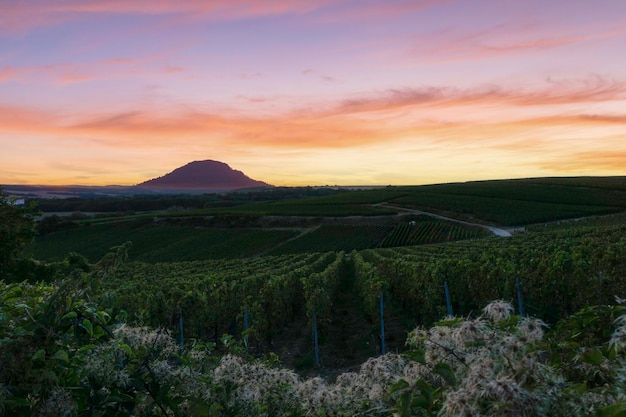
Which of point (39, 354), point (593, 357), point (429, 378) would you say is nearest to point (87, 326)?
point (39, 354)

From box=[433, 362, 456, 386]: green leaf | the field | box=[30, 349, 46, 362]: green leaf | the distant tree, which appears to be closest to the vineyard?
the field

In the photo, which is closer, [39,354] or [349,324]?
[39,354]

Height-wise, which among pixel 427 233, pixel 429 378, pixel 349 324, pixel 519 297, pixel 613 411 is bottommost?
pixel 427 233

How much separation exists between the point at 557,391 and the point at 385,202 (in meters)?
106

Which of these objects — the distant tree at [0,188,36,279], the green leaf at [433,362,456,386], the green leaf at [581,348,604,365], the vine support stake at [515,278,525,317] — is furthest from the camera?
the distant tree at [0,188,36,279]

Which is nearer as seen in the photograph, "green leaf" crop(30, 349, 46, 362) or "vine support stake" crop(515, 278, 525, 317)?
"green leaf" crop(30, 349, 46, 362)

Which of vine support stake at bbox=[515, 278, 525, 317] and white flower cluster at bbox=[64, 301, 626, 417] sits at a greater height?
white flower cluster at bbox=[64, 301, 626, 417]

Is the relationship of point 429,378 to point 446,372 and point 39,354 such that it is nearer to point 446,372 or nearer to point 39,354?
point 446,372

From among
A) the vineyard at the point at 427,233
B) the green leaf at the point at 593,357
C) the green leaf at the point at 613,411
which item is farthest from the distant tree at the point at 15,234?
the vineyard at the point at 427,233

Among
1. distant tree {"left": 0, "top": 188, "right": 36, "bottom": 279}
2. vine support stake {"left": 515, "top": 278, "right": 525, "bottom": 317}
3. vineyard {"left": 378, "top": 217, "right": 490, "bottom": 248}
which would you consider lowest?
vineyard {"left": 378, "top": 217, "right": 490, "bottom": 248}

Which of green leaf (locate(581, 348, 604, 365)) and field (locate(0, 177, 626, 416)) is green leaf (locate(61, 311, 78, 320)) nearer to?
field (locate(0, 177, 626, 416))

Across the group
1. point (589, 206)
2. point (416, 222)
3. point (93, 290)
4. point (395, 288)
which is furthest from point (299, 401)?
point (589, 206)

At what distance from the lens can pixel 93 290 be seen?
2059 millimetres

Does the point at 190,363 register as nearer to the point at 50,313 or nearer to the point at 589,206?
the point at 50,313
